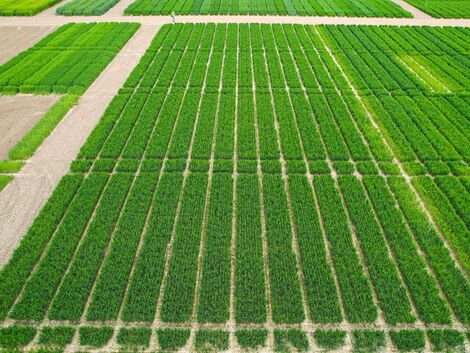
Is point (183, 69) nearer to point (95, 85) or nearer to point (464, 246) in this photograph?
point (95, 85)

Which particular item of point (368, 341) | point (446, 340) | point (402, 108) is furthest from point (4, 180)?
point (402, 108)

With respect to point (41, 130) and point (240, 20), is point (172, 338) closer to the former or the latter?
point (41, 130)

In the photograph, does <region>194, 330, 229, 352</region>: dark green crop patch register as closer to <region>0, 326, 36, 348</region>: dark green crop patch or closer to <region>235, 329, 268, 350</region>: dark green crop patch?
<region>235, 329, 268, 350</region>: dark green crop patch

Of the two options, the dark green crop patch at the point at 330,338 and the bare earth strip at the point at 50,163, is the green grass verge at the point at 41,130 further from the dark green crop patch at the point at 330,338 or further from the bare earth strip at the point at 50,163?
the dark green crop patch at the point at 330,338

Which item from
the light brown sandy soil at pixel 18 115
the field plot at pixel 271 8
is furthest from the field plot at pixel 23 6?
the light brown sandy soil at pixel 18 115

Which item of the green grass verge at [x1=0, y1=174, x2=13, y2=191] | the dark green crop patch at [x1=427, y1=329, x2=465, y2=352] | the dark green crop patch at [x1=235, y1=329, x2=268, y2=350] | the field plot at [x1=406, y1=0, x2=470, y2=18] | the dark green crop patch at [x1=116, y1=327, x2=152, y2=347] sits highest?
the field plot at [x1=406, y1=0, x2=470, y2=18]

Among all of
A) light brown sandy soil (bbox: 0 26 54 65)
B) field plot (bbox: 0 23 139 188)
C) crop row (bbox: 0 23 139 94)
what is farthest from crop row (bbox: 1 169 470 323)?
light brown sandy soil (bbox: 0 26 54 65)
